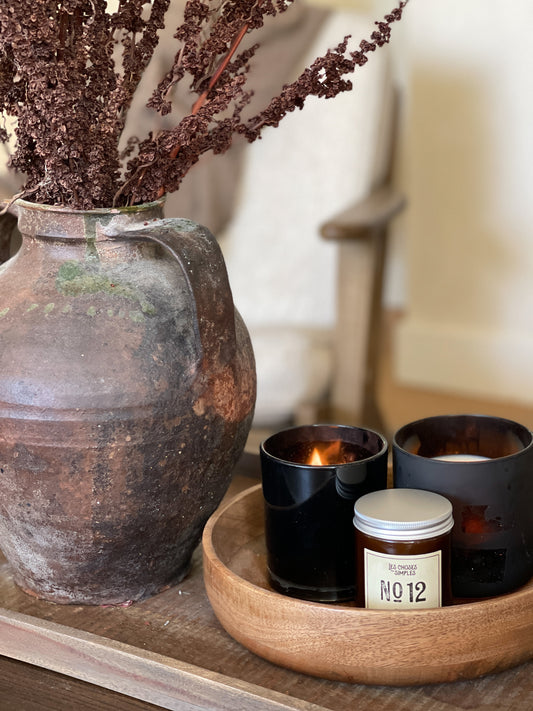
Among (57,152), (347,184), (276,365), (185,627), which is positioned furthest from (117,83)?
(347,184)

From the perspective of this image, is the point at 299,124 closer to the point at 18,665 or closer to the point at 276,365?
the point at 276,365

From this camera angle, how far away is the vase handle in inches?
24.6

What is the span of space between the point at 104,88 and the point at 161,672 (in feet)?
1.30

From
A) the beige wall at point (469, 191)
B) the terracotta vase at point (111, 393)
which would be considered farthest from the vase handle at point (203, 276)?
the beige wall at point (469, 191)

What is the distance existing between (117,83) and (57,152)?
63mm

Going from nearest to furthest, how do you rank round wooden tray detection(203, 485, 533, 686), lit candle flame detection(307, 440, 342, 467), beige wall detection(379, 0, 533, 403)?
round wooden tray detection(203, 485, 533, 686) < lit candle flame detection(307, 440, 342, 467) < beige wall detection(379, 0, 533, 403)

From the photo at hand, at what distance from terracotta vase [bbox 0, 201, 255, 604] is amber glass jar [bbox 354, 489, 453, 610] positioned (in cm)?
14

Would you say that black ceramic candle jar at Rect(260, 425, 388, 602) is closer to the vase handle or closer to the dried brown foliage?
the vase handle

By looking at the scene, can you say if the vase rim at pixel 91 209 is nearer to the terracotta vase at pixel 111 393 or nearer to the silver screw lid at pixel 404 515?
the terracotta vase at pixel 111 393

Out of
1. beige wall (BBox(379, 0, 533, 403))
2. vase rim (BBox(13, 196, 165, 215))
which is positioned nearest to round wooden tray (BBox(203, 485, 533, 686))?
vase rim (BBox(13, 196, 165, 215))

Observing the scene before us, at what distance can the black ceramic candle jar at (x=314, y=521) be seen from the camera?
2.00ft

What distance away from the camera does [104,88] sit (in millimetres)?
625

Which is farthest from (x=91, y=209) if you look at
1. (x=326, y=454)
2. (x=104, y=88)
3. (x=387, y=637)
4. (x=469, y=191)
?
(x=469, y=191)

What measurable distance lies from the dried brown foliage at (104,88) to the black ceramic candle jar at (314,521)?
23 cm
